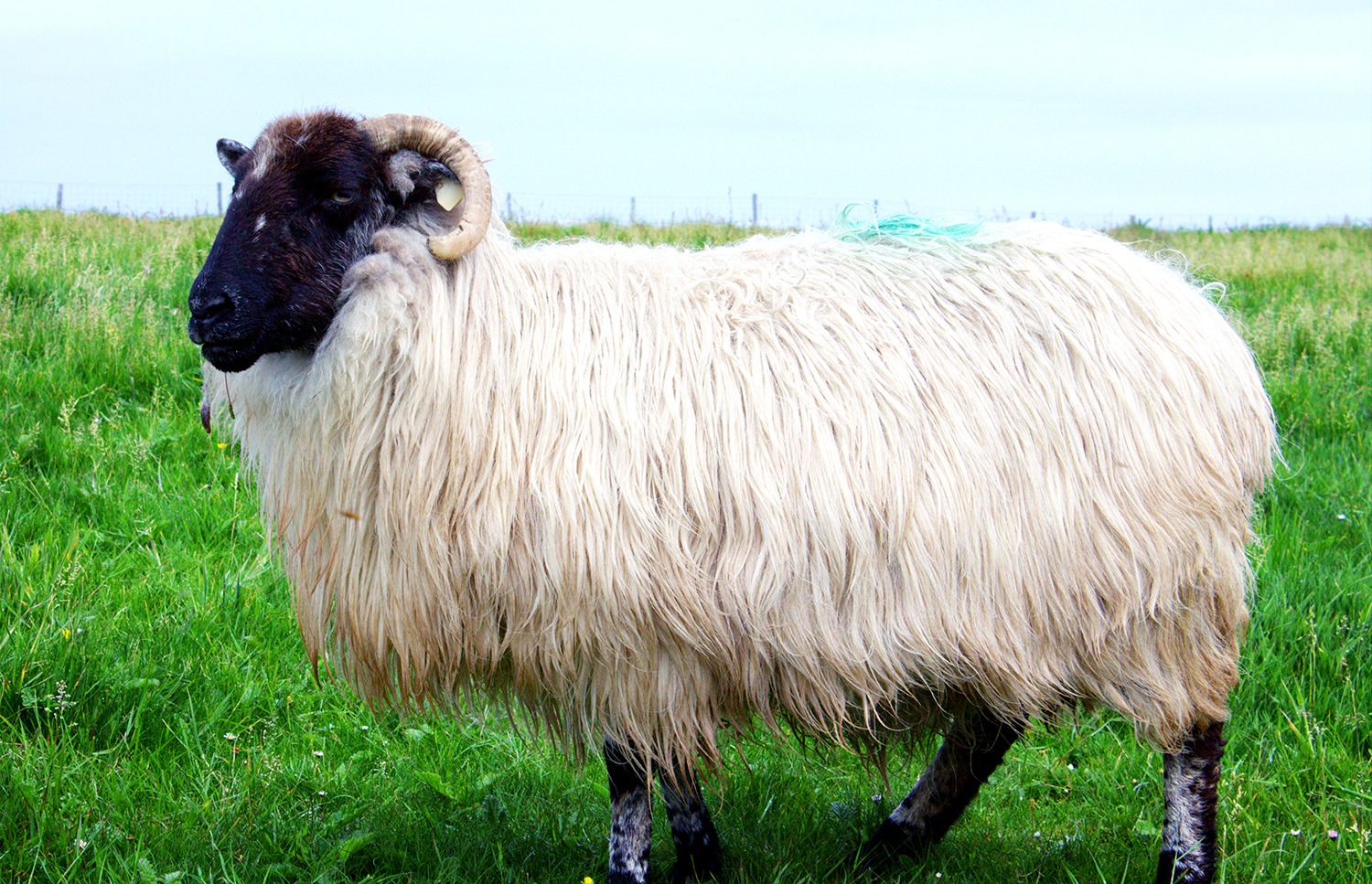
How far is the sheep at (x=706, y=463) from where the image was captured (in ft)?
8.80

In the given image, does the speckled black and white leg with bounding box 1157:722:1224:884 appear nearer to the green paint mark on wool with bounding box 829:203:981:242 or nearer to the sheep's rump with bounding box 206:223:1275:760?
the sheep's rump with bounding box 206:223:1275:760

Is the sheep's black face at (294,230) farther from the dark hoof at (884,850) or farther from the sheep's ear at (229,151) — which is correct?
the dark hoof at (884,850)

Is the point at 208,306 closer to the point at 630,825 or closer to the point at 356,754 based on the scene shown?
the point at 630,825

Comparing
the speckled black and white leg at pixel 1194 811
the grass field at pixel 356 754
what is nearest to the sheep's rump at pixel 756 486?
the speckled black and white leg at pixel 1194 811

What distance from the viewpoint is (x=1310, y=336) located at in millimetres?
7637

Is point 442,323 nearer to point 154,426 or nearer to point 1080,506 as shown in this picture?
point 1080,506

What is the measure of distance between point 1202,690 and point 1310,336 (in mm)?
5483

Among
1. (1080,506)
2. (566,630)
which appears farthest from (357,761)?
(1080,506)

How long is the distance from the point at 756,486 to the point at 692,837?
1.23 metres

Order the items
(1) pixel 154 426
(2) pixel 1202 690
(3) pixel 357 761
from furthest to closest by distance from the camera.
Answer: (1) pixel 154 426 → (3) pixel 357 761 → (2) pixel 1202 690

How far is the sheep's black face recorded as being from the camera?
2.61m

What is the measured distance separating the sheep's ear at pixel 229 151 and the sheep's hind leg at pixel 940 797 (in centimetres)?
260

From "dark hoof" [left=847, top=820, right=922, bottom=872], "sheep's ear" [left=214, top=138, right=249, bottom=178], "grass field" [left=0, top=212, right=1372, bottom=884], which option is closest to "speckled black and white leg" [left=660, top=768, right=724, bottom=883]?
"grass field" [left=0, top=212, right=1372, bottom=884]

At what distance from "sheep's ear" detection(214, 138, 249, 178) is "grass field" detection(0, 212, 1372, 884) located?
4.70ft
